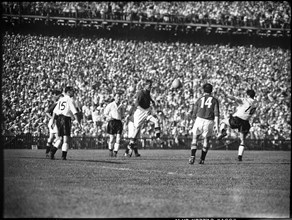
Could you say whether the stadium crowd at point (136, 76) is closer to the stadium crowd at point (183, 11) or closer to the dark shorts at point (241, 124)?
the stadium crowd at point (183, 11)

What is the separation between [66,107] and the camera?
56.4 feet

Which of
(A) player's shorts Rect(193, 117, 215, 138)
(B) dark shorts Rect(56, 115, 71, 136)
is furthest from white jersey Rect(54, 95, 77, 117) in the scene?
(A) player's shorts Rect(193, 117, 215, 138)

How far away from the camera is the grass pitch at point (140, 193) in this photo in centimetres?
797

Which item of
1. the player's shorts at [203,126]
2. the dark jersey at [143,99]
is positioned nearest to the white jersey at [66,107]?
the player's shorts at [203,126]

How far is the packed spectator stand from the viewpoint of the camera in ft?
104

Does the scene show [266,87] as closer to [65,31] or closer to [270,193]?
[65,31]

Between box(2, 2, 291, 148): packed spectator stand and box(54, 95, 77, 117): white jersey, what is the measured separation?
35.7ft

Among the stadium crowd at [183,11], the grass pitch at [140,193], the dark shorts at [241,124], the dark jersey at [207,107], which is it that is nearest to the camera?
the grass pitch at [140,193]

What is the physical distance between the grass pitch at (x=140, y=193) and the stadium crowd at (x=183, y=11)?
2791 cm

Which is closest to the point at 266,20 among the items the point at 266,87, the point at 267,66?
the point at 267,66

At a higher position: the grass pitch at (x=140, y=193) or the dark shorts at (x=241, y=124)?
the dark shorts at (x=241, y=124)

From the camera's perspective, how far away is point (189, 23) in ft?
144

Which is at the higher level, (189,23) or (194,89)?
(189,23)

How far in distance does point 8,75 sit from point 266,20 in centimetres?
2073
